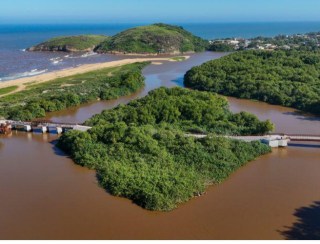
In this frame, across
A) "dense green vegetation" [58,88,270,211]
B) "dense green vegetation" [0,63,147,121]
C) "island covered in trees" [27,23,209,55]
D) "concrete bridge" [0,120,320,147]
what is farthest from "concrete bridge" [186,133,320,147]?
"island covered in trees" [27,23,209,55]

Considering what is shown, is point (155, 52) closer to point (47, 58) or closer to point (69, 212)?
point (47, 58)

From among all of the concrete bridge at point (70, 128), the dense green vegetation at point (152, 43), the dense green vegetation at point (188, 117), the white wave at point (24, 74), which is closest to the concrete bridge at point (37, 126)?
the concrete bridge at point (70, 128)

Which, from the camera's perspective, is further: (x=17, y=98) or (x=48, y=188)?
(x=17, y=98)

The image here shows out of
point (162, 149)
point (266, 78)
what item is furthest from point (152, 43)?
point (162, 149)

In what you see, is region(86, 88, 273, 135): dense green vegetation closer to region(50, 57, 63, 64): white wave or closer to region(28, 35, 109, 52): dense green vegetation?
region(50, 57, 63, 64): white wave

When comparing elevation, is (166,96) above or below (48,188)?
above

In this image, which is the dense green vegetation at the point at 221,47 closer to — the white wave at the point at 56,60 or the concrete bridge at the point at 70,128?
the white wave at the point at 56,60

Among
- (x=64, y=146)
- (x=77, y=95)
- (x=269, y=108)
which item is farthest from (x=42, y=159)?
(x=269, y=108)
